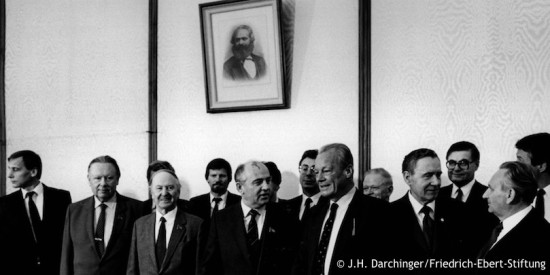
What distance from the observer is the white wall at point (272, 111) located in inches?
208

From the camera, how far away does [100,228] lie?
4.37 m

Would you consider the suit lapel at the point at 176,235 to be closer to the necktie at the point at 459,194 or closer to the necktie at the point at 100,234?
the necktie at the point at 100,234

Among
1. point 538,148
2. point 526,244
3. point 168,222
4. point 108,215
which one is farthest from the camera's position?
point 108,215

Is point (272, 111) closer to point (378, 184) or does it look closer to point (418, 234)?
point (378, 184)

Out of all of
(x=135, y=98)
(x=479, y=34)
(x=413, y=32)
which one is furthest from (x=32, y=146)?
(x=479, y=34)

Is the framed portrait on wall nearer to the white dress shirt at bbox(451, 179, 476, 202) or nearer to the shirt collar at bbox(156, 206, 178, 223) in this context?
the shirt collar at bbox(156, 206, 178, 223)

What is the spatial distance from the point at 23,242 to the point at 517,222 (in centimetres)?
355

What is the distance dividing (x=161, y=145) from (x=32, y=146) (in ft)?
4.89

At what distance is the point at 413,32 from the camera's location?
16.5 feet

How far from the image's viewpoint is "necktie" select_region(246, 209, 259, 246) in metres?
3.68

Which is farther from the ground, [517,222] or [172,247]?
[517,222]

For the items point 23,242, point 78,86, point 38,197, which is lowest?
point 23,242

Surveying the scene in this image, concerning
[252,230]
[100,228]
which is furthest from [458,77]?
[100,228]

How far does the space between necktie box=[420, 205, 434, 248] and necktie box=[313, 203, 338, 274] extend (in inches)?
19.8
